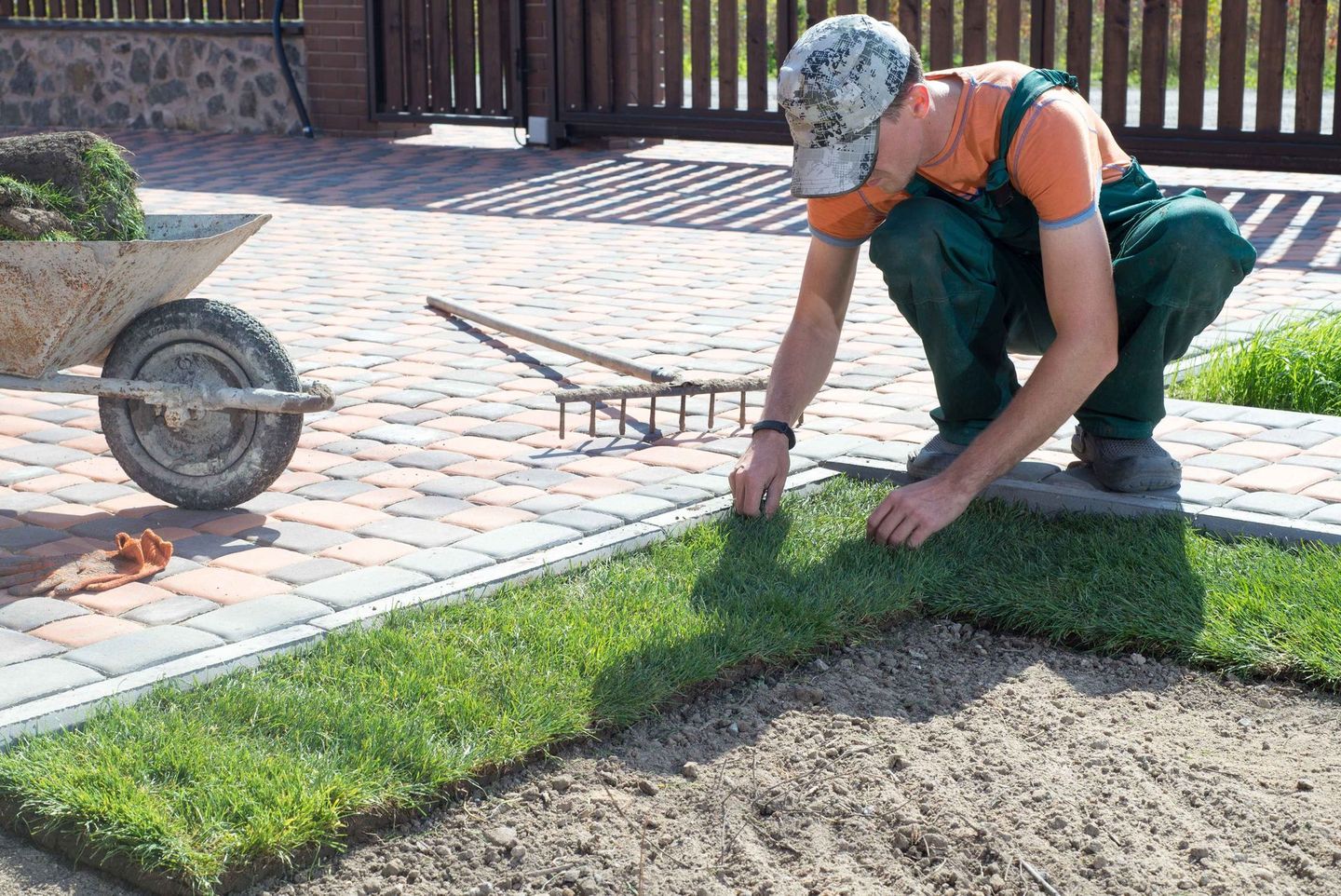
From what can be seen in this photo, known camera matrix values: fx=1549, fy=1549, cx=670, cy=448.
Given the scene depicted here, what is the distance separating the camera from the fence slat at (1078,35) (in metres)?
9.98

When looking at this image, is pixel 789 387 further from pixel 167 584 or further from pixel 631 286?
pixel 631 286

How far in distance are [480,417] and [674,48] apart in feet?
23.0

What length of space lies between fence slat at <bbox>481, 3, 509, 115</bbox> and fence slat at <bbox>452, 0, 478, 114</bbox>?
81 millimetres

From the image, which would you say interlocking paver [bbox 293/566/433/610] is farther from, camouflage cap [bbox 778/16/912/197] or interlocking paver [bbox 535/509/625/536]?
camouflage cap [bbox 778/16/912/197]

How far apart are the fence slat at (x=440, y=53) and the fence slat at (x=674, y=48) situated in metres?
2.00

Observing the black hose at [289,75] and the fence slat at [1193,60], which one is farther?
the black hose at [289,75]

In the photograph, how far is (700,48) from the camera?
11227mm

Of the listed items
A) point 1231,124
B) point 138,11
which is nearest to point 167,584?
point 1231,124

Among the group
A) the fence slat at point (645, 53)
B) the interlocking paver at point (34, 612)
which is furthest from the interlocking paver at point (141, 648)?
the fence slat at point (645, 53)

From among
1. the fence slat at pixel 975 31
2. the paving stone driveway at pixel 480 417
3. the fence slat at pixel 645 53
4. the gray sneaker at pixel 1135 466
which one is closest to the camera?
the paving stone driveway at pixel 480 417

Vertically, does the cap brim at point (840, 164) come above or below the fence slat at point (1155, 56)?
below

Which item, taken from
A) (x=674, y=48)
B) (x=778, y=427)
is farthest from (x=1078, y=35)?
(x=778, y=427)

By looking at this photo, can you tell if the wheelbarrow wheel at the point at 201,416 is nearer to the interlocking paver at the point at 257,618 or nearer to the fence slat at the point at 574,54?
the interlocking paver at the point at 257,618

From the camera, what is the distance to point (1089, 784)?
104 inches
